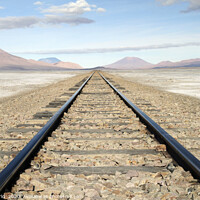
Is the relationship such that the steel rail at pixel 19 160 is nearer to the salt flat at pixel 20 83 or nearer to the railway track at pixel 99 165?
the railway track at pixel 99 165

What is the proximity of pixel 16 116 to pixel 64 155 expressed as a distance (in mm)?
3892

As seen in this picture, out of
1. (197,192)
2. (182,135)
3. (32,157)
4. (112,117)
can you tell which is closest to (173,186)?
(197,192)

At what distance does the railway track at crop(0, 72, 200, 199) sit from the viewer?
2779 millimetres

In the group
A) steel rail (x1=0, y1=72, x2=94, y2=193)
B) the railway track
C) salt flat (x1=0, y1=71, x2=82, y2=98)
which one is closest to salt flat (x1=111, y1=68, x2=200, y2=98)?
salt flat (x1=0, y1=71, x2=82, y2=98)

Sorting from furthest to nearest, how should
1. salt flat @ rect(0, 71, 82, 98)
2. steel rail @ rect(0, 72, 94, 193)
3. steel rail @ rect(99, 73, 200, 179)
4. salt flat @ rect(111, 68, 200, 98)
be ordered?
salt flat @ rect(0, 71, 82, 98)
salt flat @ rect(111, 68, 200, 98)
steel rail @ rect(99, 73, 200, 179)
steel rail @ rect(0, 72, 94, 193)

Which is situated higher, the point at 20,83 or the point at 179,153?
the point at 20,83

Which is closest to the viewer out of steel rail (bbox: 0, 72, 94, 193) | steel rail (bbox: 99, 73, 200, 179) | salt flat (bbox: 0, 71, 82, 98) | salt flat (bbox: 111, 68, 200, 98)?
steel rail (bbox: 0, 72, 94, 193)

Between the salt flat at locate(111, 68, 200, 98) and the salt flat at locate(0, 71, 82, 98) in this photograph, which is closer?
the salt flat at locate(111, 68, 200, 98)

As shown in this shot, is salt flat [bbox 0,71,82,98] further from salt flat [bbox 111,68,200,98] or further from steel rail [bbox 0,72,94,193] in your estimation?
steel rail [bbox 0,72,94,193]

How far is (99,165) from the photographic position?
3.44 metres

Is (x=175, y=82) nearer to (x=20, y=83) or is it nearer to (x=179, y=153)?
(x=20, y=83)

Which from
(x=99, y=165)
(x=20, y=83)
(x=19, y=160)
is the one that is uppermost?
(x=20, y=83)

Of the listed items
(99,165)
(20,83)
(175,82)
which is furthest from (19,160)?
(175,82)

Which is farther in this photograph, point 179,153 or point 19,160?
point 179,153
